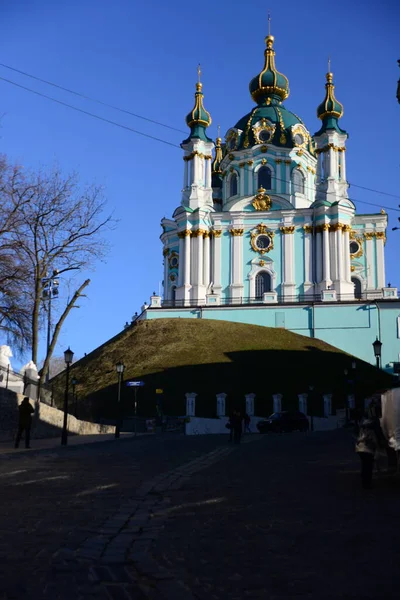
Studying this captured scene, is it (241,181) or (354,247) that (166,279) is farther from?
(354,247)

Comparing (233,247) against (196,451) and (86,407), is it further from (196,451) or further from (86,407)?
(196,451)

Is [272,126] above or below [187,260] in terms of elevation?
above

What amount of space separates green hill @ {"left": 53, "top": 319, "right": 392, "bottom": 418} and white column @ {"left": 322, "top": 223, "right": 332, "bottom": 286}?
7.59 metres

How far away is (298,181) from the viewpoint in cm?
6875

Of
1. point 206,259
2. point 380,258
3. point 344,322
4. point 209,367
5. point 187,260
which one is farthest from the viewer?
point 380,258

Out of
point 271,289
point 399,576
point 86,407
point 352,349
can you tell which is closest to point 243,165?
point 271,289

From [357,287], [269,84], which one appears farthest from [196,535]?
[269,84]

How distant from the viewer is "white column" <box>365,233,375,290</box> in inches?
2576

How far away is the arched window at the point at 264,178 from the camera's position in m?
68.6

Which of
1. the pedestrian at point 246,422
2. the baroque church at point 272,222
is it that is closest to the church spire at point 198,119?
the baroque church at point 272,222

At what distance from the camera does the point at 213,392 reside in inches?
1781

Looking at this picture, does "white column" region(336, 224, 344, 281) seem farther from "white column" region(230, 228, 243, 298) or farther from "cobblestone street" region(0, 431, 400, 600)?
"cobblestone street" region(0, 431, 400, 600)

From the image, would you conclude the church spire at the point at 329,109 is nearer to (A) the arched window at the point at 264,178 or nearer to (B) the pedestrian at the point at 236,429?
(A) the arched window at the point at 264,178

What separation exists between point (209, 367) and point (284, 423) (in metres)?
14.3
